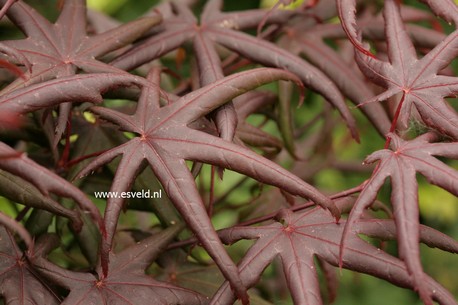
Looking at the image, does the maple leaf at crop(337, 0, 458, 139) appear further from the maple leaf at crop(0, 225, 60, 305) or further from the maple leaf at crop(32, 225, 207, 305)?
the maple leaf at crop(0, 225, 60, 305)

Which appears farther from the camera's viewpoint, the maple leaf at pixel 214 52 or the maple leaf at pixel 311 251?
the maple leaf at pixel 214 52

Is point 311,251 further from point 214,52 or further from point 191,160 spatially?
point 214,52

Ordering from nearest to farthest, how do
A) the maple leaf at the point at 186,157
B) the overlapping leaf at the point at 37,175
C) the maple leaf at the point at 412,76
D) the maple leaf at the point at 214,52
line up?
1. the overlapping leaf at the point at 37,175
2. the maple leaf at the point at 186,157
3. the maple leaf at the point at 412,76
4. the maple leaf at the point at 214,52

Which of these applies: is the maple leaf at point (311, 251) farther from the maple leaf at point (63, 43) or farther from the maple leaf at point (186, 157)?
the maple leaf at point (63, 43)

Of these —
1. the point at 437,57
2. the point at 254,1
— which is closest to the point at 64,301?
the point at 437,57

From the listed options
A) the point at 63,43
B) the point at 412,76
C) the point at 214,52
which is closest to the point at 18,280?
the point at 63,43

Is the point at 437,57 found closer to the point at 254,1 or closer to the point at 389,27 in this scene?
the point at 389,27

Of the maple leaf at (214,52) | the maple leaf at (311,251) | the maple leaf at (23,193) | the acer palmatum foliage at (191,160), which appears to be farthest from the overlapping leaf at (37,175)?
the maple leaf at (214,52)
